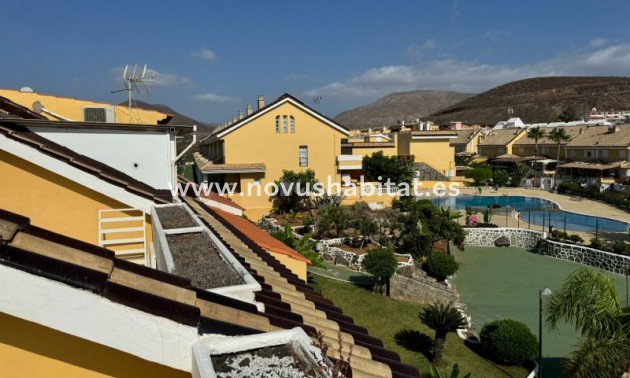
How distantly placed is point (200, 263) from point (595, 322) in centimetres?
880

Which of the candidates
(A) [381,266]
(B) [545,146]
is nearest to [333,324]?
(A) [381,266]

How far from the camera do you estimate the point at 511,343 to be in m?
12.9

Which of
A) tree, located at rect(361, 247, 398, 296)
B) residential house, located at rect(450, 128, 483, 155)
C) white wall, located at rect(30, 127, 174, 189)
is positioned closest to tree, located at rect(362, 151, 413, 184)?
tree, located at rect(361, 247, 398, 296)

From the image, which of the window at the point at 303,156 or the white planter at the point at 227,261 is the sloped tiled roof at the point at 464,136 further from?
the white planter at the point at 227,261

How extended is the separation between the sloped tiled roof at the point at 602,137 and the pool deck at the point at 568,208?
11147 millimetres

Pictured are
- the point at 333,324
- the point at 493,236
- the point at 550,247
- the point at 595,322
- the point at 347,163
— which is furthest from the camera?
the point at 347,163

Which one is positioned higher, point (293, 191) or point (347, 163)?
point (347, 163)

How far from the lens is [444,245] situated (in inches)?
1036

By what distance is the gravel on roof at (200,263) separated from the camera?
136 inches

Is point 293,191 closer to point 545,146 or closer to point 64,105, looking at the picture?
point 64,105

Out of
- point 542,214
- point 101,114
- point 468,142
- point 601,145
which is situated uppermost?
point 468,142

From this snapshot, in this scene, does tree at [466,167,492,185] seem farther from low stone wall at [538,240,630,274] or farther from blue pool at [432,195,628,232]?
low stone wall at [538,240,630,274]

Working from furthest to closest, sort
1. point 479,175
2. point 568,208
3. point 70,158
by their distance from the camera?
point 479,175 → point 568,208 → point 70,158

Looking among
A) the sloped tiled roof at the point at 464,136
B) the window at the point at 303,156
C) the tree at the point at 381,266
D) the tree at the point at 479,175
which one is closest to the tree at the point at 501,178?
the tree at the point at 479,175
